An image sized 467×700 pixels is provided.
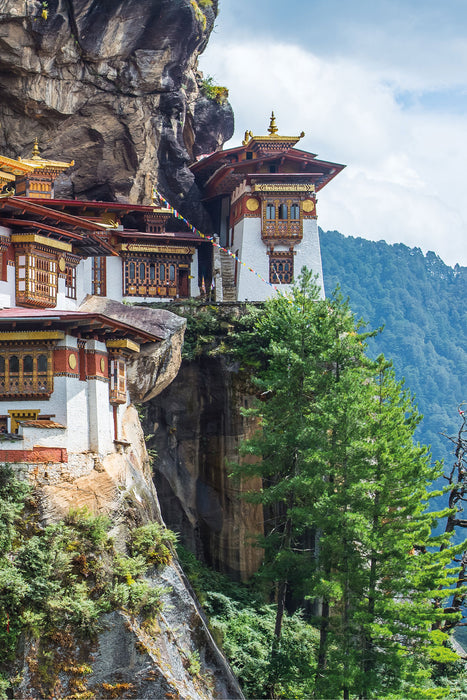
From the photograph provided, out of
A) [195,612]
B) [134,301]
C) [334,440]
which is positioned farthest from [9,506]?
[134,301]

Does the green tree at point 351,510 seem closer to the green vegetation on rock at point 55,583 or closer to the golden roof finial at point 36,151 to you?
the green vegetation on rock at point 55,583

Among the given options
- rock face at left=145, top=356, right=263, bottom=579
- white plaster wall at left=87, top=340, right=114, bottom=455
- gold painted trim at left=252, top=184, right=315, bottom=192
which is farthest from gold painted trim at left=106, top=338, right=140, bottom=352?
gold painted trim at left=252, top=184, right=315, bottom=192

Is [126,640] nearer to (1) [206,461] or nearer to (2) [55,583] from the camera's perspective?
(2) [55,583]

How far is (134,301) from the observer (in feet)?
164

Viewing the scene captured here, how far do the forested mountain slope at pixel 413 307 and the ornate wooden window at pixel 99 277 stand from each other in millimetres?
82046

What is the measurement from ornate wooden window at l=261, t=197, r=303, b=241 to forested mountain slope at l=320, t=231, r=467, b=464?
76.3 metres

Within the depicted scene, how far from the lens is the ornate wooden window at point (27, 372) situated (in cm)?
3006

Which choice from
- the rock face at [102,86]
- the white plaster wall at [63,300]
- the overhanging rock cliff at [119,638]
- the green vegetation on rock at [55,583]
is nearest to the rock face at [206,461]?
the white plaster wall at [63,300]

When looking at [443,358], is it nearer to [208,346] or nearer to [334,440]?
[208,346]

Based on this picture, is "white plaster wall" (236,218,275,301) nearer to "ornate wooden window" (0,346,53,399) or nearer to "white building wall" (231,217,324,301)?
"white building wall" (231,217,324,301)

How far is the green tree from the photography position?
97.6 feet

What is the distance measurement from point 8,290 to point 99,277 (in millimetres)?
13384

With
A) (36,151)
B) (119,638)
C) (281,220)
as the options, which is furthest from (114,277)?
(119,638)

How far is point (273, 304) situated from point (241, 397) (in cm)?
452
